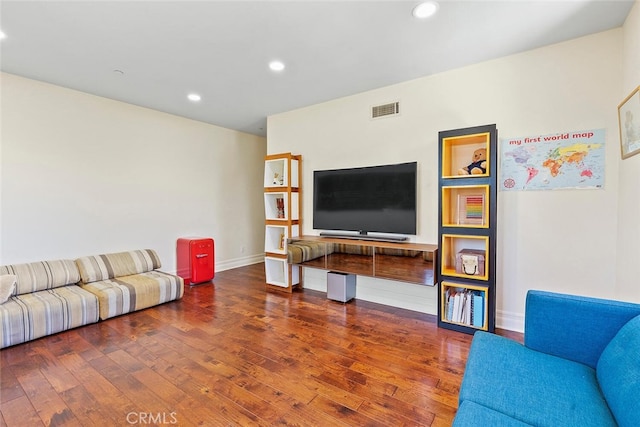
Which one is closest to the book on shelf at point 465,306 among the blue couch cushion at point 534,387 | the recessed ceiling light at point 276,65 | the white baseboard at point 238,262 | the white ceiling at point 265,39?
the blue couch cushion at point 534,387

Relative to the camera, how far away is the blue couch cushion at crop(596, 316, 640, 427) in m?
0.98

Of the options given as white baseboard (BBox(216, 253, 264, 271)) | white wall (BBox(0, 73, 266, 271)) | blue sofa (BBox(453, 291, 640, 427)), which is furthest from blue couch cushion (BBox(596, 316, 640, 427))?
white baseboard (BBox(216, 253, 264, 271))

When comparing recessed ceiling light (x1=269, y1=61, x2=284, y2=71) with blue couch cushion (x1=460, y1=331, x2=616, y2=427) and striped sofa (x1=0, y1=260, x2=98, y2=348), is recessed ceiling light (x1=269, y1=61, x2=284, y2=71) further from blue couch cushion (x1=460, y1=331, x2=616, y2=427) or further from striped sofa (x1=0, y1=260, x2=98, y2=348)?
striped sofa (x1=0, y1=260, x2=98, y2=348)

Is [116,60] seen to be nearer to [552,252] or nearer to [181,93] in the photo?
[181,93]

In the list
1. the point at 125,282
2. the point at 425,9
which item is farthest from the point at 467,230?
the point at 125,282

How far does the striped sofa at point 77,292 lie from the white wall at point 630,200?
4318 millimetres

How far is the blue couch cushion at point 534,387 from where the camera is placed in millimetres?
1098

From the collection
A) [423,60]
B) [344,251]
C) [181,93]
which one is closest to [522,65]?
[423,60]

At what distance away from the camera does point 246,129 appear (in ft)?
17.7

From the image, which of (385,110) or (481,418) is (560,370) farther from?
(385,110)

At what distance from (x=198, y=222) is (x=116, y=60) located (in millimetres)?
2713

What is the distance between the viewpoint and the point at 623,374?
3.60 feet

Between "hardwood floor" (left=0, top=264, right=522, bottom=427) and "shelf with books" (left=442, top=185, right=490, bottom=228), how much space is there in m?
1.07

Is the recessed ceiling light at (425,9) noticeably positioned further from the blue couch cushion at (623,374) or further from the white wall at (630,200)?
the blue couch cushion at (623,374)
